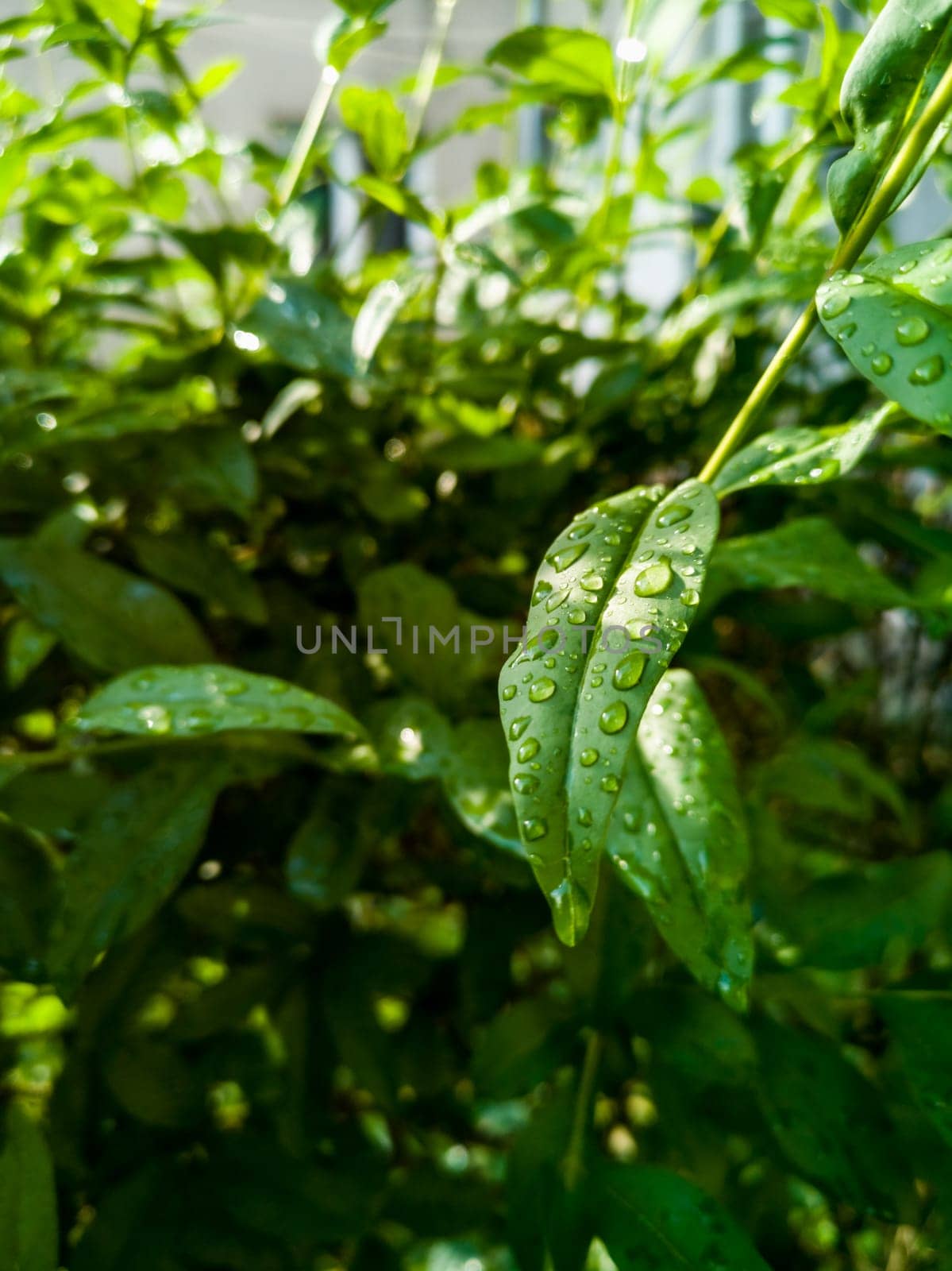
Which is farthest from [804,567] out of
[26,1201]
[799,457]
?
[26,1201]

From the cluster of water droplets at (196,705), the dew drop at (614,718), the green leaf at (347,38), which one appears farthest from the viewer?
the green leaf at (347,38)

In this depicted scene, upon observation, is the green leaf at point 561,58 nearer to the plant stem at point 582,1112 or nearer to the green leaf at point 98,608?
the green leaf at point 98,608

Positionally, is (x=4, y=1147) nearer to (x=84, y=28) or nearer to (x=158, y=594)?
(x=158, y=594)

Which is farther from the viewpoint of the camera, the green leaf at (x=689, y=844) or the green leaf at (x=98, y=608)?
the green leaf at (x=98, y=608)

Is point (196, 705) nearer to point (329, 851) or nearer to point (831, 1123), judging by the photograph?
point (329, 851)

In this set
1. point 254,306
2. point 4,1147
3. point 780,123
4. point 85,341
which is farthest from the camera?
point 780,123

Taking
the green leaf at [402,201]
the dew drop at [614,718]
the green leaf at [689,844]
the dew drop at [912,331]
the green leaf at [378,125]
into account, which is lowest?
the green leaf at [689,844]

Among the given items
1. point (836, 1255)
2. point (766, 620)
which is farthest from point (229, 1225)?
point (836, 1255)

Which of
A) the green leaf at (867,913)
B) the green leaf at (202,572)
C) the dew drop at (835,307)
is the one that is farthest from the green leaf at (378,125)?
the green leaf at (867,913)
